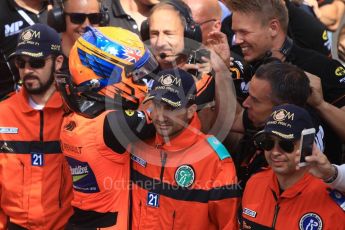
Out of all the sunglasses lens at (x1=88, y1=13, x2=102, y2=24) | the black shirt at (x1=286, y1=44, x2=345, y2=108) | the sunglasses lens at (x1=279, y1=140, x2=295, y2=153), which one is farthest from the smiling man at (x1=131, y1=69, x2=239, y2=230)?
the sunglasses lens at (x1=88, y1=13, x2=102, y2=24)

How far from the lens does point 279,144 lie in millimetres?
4270

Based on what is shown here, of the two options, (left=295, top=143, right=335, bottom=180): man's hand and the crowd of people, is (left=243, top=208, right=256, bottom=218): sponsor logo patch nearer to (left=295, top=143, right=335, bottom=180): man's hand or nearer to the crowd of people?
the crowd of people

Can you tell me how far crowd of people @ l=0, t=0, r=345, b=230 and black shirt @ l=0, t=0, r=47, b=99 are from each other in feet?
4.16

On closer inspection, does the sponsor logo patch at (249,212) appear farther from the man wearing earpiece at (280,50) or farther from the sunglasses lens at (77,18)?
the sunglasses lens at (77,18)

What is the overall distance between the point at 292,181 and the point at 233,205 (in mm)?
438

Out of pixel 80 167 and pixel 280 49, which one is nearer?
pixel 80 167

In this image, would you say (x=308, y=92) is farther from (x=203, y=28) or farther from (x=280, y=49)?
(x=203, y=28)

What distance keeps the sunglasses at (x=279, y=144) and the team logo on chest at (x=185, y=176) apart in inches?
19.4

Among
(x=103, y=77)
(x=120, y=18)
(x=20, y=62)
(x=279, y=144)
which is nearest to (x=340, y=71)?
(x=279, y=144)

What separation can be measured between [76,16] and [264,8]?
1.74m

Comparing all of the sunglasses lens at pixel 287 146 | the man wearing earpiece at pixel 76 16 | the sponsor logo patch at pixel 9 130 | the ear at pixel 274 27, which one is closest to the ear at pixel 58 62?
the sponsor logo patch at pixel 9 130

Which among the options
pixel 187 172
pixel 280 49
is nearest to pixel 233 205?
pixel 187 172

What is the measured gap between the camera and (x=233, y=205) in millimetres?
4605

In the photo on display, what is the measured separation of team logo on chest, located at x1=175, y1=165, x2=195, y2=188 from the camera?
179 inches
